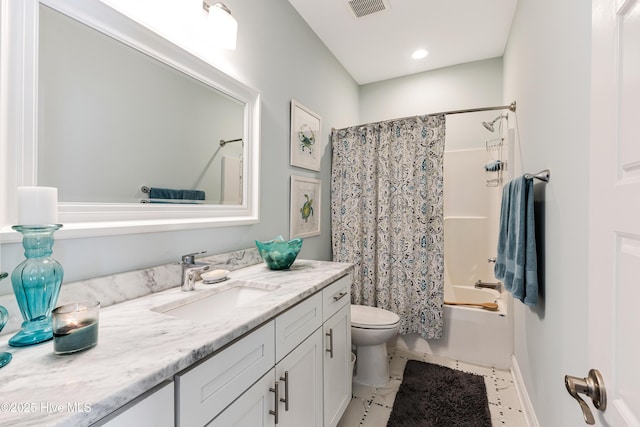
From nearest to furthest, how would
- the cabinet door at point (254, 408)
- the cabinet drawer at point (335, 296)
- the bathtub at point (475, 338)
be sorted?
the cabinet door at point (254, 408) → the cabinet drawer at point (335, 296) → the bathtub at point (475, 338)

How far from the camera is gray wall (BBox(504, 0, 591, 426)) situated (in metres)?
0.89

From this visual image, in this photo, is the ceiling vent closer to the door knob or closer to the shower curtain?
the shower curtain

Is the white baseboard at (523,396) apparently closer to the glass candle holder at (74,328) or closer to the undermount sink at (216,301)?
the undermount sink at (216,301)

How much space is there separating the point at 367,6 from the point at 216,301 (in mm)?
2156

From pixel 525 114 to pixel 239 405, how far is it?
2.09 metres

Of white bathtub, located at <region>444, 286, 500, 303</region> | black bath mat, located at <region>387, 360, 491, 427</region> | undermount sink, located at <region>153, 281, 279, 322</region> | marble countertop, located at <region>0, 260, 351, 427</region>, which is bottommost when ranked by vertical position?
black bath mat, located at <region>387, 360, 491, 427</region>

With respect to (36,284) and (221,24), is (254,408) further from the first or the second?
(221,24)

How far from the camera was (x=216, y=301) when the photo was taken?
1173 millimetres

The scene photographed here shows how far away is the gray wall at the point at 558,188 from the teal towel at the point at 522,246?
2.1 inches

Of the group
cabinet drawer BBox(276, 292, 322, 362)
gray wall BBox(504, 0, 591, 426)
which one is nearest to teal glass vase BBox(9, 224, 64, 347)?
cabinet drawer BBox(276, 292, 322, 362)

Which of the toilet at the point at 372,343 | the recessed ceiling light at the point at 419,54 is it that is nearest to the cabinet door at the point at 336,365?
the toilet at the point at 372,343

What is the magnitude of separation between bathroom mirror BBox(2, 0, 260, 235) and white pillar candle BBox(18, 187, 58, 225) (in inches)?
5.9

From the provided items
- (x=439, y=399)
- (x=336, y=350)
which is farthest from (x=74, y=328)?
(x=439, y=399)

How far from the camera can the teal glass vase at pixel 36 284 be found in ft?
2.16
